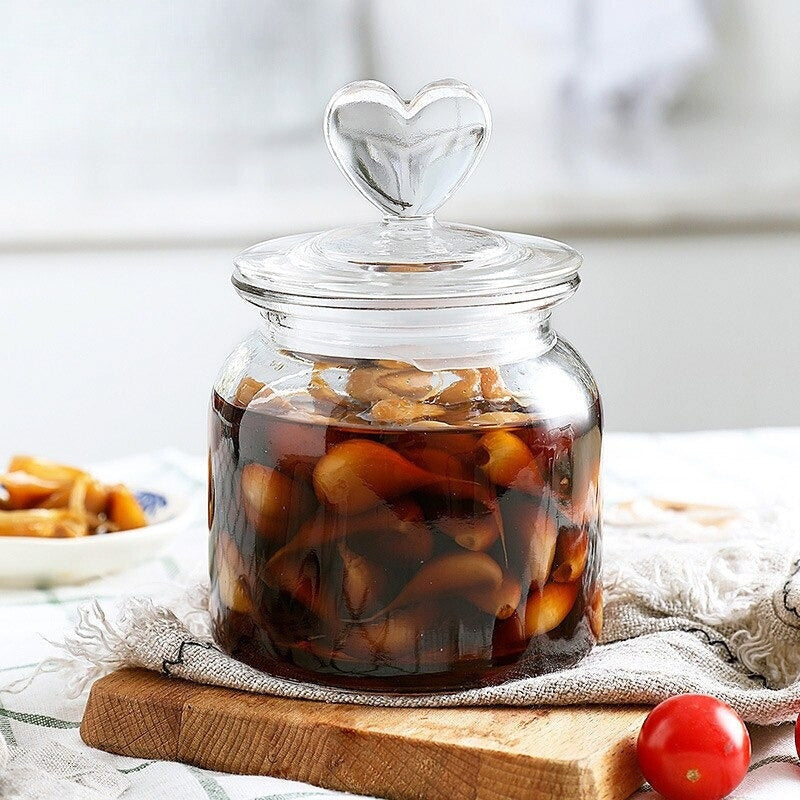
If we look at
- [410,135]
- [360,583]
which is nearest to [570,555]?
[360,583]

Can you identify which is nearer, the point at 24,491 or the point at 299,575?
the point at 299,575

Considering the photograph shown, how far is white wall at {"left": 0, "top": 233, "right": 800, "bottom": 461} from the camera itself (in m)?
2.62

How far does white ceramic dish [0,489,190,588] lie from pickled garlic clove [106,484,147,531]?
0.02 metres

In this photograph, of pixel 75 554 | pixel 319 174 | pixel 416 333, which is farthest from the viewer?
pixel 319 174

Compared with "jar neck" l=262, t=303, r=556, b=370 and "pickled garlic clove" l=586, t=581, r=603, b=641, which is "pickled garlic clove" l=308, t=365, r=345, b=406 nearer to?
"jar neck" l=262, t=303, r=556, b=370

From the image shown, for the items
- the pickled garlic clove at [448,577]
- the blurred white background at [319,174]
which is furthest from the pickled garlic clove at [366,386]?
the blurred white background at [319,174]

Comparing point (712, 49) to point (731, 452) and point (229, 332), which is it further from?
point (731, 452)

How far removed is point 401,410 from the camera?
75 cm

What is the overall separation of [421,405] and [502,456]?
2.2 inches

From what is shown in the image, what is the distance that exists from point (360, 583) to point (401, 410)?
11cm

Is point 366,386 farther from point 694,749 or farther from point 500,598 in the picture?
point 694,749

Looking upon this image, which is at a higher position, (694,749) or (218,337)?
(694,749)

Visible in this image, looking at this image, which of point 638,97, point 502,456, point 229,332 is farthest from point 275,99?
point 502,456

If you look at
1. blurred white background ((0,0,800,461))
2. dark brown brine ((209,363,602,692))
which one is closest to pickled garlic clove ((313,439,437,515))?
dark brown brine ((209,363,602,692))
